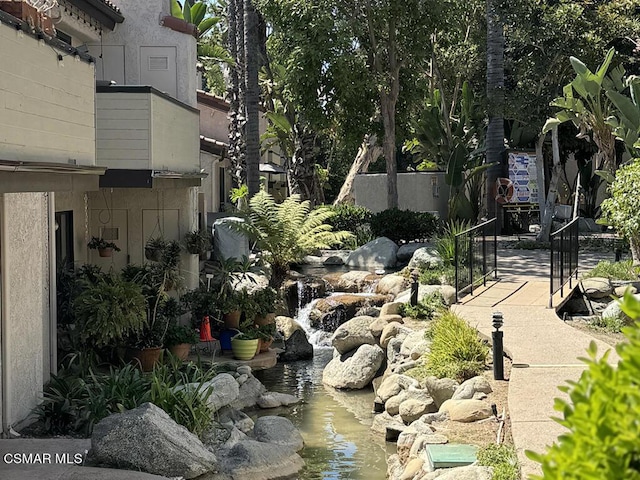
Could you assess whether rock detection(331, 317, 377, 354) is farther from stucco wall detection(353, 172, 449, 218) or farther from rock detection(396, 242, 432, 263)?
stucco wall detection(353, 172, 449, 218)

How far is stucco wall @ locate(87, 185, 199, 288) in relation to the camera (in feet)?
53.3

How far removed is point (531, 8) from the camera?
27.0m

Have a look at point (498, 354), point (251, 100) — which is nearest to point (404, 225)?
point (251, 100)

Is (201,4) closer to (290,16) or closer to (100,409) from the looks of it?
(290,16)

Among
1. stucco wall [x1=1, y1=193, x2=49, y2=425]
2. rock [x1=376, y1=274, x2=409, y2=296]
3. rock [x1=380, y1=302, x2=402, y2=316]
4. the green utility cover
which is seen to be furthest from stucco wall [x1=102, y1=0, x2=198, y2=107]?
the green utility cover

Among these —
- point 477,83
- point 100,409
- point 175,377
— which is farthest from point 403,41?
point 100,409

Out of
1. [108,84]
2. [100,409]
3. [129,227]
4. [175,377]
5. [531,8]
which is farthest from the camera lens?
[531,8]

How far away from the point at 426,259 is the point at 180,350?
348 inches

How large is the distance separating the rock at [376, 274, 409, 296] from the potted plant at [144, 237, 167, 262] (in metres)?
6.28

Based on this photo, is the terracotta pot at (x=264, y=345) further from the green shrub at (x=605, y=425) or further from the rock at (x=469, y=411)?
the green shrub at (x=605, y=425)

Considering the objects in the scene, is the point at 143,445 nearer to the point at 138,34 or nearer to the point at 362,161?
the point at 138,34

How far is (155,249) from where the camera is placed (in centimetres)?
1602

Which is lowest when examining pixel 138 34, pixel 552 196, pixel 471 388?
pixel 471 388

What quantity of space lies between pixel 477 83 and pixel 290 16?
400 inches
